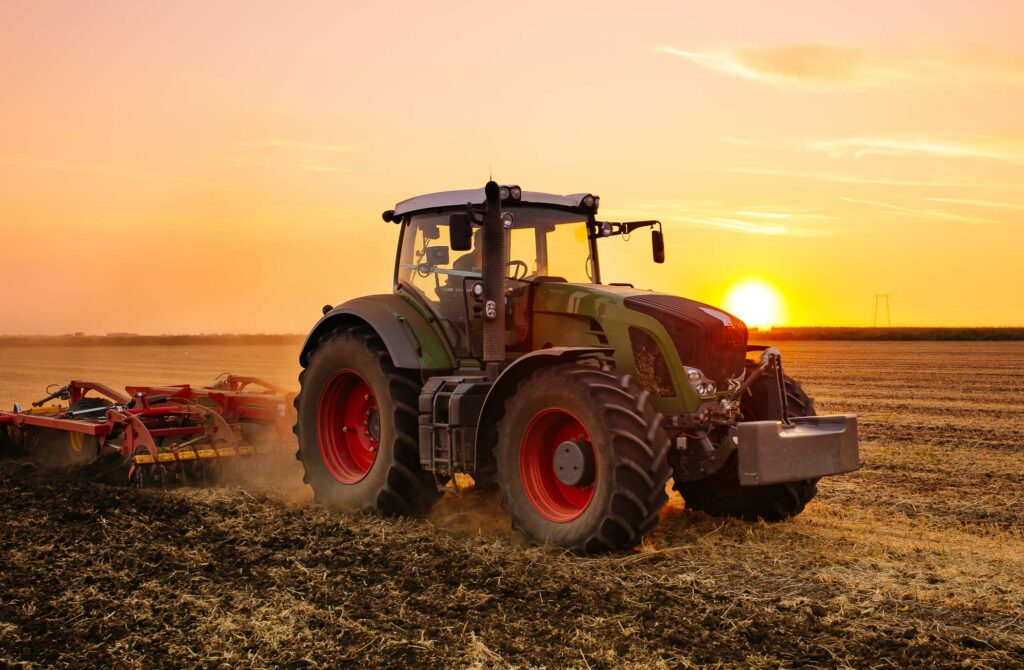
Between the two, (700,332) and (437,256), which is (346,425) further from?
(700,332)

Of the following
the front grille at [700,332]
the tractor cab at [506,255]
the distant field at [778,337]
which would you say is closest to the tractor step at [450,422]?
the tractor cab at [506,255]

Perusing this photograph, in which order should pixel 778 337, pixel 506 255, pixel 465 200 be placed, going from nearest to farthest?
pixel 506 255 < pixel 465 200 < pixel 778 337

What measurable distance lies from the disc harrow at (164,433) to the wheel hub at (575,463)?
13.1 ft

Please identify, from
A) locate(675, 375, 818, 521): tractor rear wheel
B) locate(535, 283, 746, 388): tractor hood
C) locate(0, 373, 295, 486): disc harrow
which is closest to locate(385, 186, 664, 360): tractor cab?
locate(535, 283, 746, 388): tractor hood

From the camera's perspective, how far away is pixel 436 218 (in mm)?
8492

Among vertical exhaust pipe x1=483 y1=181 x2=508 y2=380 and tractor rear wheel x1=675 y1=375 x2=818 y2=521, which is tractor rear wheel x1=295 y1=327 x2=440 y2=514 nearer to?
A: vertical exhaust pipe x1=483 y1=181 x2=508 y2=380

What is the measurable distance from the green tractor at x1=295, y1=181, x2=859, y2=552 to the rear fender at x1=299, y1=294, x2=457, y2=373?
1 centimetres

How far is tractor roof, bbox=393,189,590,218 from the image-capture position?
8078mm

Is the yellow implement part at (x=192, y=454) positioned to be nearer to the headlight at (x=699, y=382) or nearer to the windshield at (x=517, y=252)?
the windshield at (x=517, y=252)

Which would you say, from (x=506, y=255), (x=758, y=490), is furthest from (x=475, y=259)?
(x=758, y=490)

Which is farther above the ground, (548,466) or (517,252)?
(517,252)

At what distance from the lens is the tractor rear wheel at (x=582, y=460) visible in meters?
6.37

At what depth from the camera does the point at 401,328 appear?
8219 mm

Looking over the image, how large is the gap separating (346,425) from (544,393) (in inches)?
106
